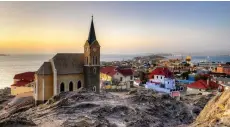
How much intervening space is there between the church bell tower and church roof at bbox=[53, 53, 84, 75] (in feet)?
2.22

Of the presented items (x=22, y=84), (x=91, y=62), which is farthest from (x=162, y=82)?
(x=22, y=84)

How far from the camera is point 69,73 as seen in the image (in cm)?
3119

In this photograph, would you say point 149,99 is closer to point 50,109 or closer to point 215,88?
point 50,109

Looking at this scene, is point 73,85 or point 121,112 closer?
point 121,112

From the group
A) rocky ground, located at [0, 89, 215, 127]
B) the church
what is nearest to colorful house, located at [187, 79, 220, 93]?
rocky ground, located at [0, 89, 215, 127]

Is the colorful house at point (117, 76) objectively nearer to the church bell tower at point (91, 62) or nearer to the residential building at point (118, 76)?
the residential building at point (118, 76)

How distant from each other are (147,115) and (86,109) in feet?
14.9

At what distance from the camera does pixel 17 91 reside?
39344 millimetres

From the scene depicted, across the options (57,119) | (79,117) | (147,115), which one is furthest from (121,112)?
(57,119)

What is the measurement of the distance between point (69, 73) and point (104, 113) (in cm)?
1178

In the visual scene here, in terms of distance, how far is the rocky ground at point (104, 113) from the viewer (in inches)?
690

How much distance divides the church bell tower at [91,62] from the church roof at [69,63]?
0.68 m

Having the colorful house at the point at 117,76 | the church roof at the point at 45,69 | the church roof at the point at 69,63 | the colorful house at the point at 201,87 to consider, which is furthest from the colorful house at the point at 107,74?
the church roof at the point at 45,69

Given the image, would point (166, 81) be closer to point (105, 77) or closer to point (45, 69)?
point (105, 77)
